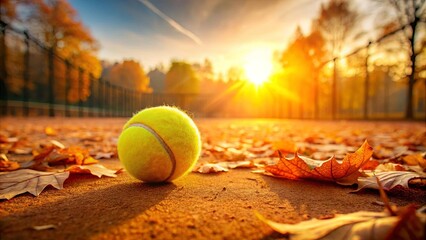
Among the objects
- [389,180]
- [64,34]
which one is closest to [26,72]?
[389,180]

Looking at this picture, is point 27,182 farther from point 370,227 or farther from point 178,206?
point 370,227

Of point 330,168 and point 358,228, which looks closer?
point 358,228

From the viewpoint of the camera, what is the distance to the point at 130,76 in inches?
1700

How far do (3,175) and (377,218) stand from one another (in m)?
1.84

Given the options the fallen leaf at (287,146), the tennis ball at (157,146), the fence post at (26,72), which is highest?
the fence post at (26,72)

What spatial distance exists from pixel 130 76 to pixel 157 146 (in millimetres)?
44448

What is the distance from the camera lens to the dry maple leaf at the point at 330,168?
4.21ft

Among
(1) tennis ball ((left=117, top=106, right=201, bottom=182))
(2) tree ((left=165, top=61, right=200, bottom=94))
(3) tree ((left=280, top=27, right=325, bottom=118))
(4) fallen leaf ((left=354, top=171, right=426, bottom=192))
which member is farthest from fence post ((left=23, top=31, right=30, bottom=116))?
(2) tree ((left=165, top=61, right=200, bottom=94))

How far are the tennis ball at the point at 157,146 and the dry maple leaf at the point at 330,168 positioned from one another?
55cm

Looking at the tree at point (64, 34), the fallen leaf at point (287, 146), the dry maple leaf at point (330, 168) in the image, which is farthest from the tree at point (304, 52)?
the dry maple leaf at point (330, 168)

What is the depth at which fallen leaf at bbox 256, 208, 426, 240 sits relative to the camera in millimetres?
661

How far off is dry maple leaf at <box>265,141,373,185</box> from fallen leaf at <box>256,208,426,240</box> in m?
0.53

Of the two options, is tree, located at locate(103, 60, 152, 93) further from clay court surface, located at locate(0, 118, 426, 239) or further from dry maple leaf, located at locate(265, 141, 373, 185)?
dry maple leaf, located at locate(265, 141, 373, 185)

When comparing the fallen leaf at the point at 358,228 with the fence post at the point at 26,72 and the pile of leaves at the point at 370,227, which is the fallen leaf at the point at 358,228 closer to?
the pile of leaves at the point at 370,227
